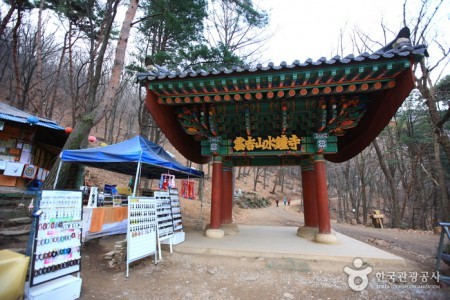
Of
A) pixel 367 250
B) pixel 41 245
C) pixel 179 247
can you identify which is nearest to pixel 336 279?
pixel 367 250

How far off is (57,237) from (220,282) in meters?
2.63

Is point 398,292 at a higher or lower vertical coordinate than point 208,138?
lower

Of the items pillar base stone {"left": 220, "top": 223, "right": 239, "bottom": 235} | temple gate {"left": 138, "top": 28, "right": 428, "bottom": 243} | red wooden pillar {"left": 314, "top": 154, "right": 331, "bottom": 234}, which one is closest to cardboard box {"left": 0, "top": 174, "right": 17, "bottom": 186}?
temple gate {"left": 138, "top": 28, "right": 428, "bottom": 243}

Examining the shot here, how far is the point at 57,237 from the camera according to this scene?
3141 mm

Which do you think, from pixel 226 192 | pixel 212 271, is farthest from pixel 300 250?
pixel 226 192

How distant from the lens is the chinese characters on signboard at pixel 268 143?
20.4 ft

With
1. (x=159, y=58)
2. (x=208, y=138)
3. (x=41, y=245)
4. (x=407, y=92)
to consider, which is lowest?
(x=41, y=245)

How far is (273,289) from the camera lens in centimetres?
368

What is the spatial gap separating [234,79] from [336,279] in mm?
4322

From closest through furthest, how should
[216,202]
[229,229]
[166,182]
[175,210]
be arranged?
[175,210] → [216,202] → [166,182] → [229,229]

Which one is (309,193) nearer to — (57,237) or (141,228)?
(141,228)

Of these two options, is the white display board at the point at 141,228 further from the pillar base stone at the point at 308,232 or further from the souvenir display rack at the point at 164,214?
the pillar base stone at the point at 308,232

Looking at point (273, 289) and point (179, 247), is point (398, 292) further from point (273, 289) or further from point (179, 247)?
point (179, 247)

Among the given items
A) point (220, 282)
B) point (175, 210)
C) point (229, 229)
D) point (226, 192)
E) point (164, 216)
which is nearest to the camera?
point (220, 282)
